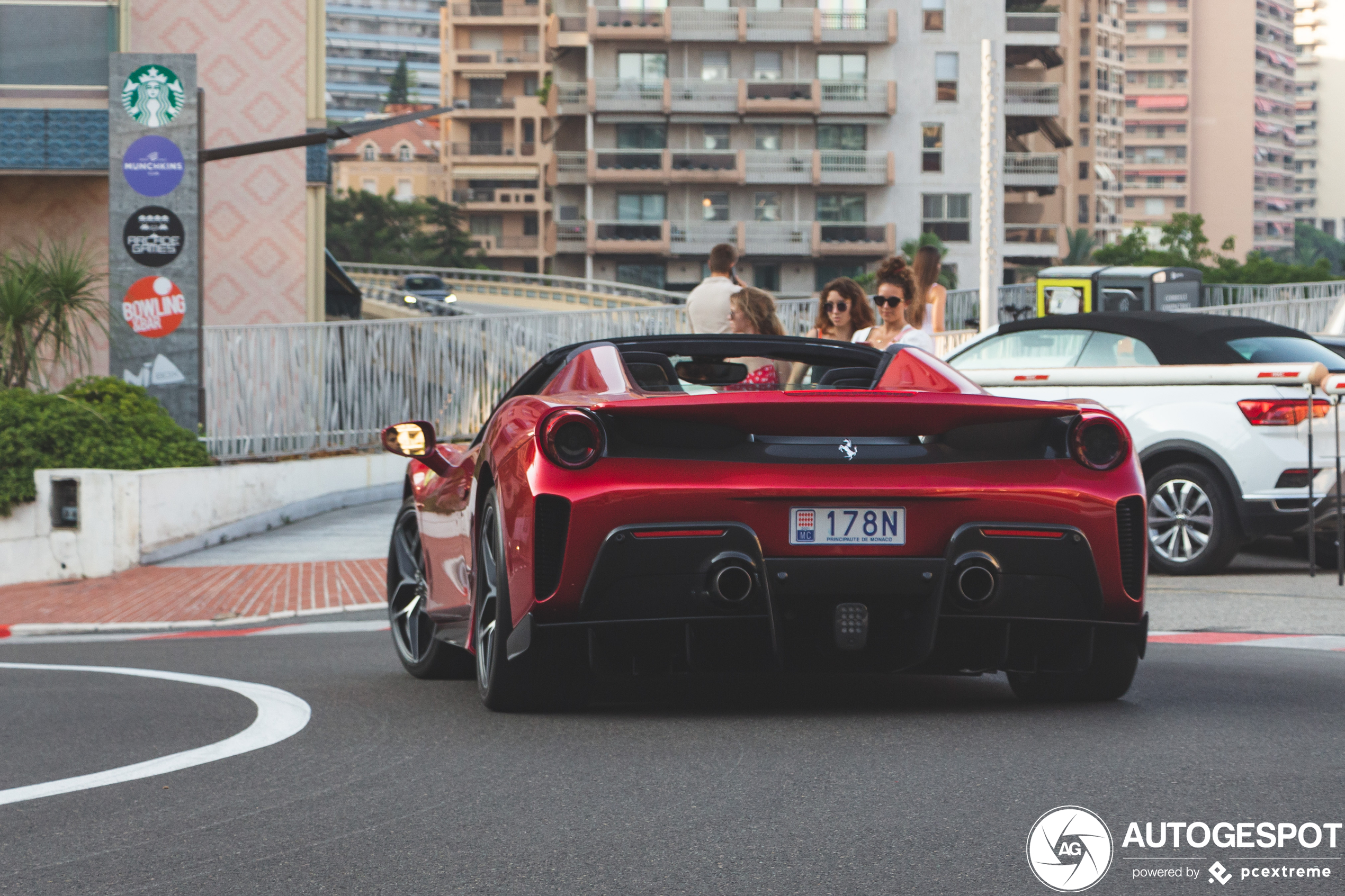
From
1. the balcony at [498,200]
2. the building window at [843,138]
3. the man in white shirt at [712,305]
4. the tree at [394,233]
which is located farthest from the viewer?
the balcony at [498,200]

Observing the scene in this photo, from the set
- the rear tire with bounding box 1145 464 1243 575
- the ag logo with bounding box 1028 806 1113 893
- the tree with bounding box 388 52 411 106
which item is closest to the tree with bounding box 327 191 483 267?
the tree with bounding box 388 52 411 106

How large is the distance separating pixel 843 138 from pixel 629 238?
34.6 ft

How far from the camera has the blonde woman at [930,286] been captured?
12164mm

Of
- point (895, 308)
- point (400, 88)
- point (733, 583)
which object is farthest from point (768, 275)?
point (400, 88)

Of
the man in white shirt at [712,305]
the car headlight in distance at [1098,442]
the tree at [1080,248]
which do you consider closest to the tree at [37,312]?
the man in white shirt at [712,305]

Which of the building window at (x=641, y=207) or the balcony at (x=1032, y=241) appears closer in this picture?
the building window at (x=641, y=207)

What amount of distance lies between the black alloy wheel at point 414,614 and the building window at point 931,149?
74.3 m

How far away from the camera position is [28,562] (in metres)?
14.5

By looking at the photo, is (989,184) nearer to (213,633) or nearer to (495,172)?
(213,633)

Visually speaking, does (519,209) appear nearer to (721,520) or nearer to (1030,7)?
(1030,7)

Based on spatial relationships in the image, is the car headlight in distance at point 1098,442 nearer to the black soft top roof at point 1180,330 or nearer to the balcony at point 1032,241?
the black soft top roof at point 1180,330

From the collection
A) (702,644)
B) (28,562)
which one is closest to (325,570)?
(28,562)

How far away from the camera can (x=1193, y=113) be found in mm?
155750

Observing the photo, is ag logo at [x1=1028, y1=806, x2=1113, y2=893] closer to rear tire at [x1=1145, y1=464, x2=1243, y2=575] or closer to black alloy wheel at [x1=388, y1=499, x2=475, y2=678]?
black alloy wheel at [x1=388, y1=499, x2=475, y2=678]
